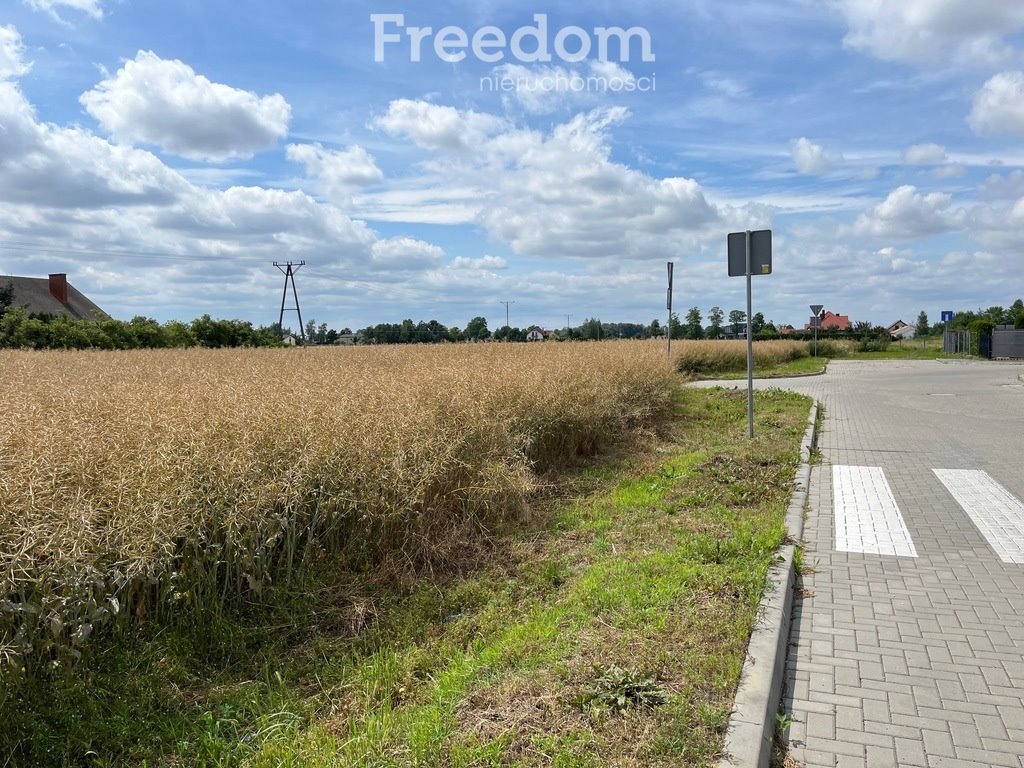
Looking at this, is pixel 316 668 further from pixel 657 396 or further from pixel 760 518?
pixel 657 396

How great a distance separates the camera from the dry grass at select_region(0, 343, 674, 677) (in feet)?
9.91

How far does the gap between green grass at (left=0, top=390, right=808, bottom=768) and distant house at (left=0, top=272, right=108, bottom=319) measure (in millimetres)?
54755

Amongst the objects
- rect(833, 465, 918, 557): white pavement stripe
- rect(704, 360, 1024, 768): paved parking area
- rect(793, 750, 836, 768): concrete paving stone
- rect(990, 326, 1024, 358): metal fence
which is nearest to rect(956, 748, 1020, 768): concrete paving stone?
rect(704, 360, 1024, 768): paved parking area

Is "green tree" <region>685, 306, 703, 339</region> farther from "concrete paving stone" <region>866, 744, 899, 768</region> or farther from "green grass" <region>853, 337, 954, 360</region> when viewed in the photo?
"concrete paving stone" <region>866, 744, 899, 768</region>

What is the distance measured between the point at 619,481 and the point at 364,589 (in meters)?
4.18

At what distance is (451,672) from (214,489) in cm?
175

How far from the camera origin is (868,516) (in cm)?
648

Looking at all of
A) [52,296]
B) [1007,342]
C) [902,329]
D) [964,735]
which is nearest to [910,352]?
[1007,342]

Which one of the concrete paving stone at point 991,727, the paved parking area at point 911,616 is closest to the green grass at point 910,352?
the paved parking area at point 911,616

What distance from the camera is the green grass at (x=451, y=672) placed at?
2.79 meters

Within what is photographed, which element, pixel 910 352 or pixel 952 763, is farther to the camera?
pixel 910 352

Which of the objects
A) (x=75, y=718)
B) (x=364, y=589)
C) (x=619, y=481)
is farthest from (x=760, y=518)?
(x=75, y=718)

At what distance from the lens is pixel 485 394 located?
7.66 m

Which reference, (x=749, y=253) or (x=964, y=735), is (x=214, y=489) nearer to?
(x=964, y=735)
